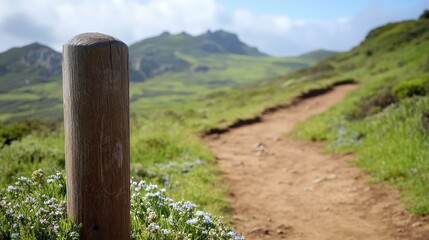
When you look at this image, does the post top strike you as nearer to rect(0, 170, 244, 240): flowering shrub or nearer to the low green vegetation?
rect(0, 170, 244, 240): flowering shrub

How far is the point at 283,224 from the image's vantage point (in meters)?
6.68

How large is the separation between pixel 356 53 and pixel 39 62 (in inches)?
1434

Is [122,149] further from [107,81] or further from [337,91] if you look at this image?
[337,91]

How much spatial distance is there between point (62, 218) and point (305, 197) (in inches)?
219

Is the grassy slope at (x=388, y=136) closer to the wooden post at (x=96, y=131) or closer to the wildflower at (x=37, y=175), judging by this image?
the wooden post at (x=96, y=131)

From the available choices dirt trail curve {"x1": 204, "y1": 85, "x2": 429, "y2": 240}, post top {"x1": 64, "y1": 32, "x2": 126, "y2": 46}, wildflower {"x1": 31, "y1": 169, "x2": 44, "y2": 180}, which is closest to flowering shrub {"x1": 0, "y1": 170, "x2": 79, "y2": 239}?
wildflower {"x1": 31, "y1": 169, "x2": 44, "y2": 180}

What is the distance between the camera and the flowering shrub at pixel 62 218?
340 cm

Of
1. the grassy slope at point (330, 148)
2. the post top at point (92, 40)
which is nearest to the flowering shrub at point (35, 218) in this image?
the post top at point (92, 40)

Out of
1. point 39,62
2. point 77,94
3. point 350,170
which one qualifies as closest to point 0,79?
point 39,62

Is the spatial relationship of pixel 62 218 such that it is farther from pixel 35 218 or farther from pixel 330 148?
pixel 330 148

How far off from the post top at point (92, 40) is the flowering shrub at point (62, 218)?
1476 mm

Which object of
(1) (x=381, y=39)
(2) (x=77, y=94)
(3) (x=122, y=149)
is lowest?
(3) (x=122, y=149)

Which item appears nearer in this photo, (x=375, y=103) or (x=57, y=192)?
(x=57, y=192)

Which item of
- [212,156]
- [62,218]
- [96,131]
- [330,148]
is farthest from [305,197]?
[96,131]
